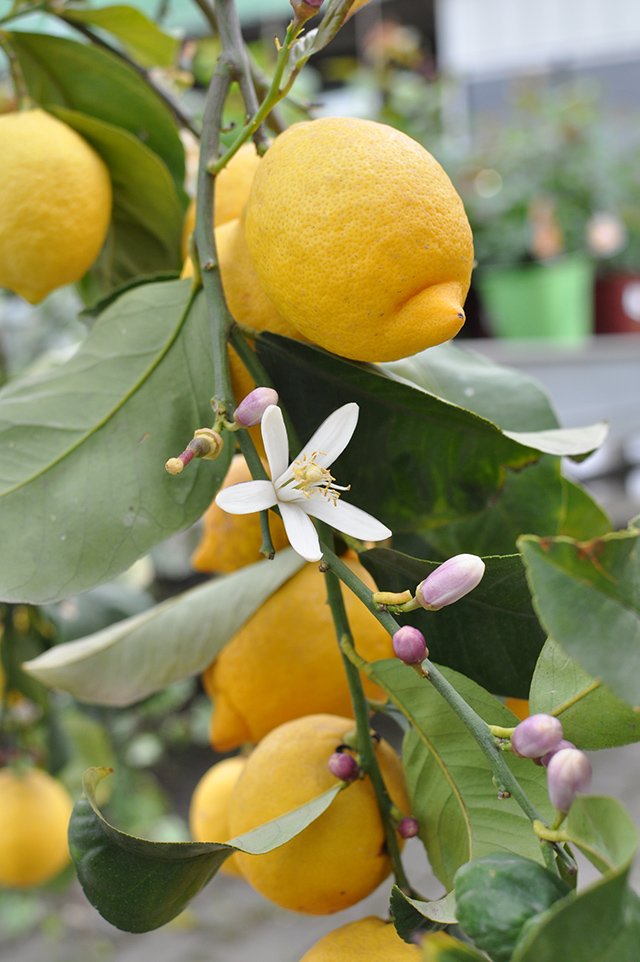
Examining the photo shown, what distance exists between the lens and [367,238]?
0.78 ft

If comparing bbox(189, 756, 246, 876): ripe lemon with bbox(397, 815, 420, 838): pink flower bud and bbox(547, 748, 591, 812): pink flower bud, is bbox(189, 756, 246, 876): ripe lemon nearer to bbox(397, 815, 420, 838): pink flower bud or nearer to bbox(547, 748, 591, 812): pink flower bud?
bbox(397, 815, 420, 838): pink flower bud

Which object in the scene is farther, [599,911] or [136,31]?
[136,31]

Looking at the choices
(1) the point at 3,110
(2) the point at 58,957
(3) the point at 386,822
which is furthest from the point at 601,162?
(2) the point at 58,957

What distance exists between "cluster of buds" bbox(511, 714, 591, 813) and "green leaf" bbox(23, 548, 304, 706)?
19 cm

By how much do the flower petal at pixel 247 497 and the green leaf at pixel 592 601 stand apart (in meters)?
0.09

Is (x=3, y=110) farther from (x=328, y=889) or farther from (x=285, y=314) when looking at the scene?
(x=328, y=889)

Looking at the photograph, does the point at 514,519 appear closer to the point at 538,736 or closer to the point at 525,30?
the point at 538,736

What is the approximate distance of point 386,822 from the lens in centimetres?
29

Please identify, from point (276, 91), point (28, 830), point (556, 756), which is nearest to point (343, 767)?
point (556, 756)

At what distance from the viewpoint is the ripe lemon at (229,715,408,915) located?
11.2 inches

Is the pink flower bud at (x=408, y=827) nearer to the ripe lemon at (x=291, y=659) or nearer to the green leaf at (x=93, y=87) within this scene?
the ripe lemon at (x=291, y=659)

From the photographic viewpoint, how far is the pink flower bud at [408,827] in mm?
277

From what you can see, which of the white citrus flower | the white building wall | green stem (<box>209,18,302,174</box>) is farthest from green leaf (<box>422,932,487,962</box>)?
the white building wall

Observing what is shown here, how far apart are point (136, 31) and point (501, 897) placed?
473 millimetres
